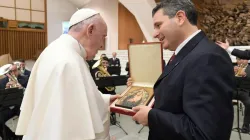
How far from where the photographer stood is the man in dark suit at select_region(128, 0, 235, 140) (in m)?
0.94

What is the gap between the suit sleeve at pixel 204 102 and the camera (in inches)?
36.8

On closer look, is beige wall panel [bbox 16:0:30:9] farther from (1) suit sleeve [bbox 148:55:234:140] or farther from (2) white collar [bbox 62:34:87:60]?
(1) suit sleeve [bbox 148:55:234:140]

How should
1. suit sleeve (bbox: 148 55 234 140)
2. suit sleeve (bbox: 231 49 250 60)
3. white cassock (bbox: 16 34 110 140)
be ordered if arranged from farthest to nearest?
suit sleeve (bbox: 231 49 250 60) < white cassock (bbox: 16 34 110 140) < suit sleeve (bbox: 148 55 234 140)

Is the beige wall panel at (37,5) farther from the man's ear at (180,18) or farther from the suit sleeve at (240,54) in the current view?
the man's ear at (180,18)

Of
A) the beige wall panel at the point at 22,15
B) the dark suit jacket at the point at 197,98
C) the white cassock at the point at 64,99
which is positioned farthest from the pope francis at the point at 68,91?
the beige wall panel at the point at 22,15

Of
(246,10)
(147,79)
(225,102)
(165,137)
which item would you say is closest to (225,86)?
(225,102)

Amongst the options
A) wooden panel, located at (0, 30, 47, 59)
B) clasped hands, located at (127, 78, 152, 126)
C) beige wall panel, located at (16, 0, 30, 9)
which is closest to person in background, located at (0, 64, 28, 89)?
clasped hands, located at (127, 78, 152, 126)

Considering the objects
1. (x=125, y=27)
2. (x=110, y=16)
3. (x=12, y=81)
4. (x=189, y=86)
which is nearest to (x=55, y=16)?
(x=110, y=16)

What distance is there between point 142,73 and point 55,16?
40.3 ft

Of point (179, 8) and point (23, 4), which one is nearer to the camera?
point (179, 8)

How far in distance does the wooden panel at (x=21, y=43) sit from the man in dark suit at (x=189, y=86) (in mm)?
A: 12367

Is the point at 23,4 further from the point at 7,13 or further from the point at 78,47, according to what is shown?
the point at 78,47

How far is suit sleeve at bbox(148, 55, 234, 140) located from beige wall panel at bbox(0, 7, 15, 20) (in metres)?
12.6

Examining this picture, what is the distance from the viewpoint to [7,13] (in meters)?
11.7
